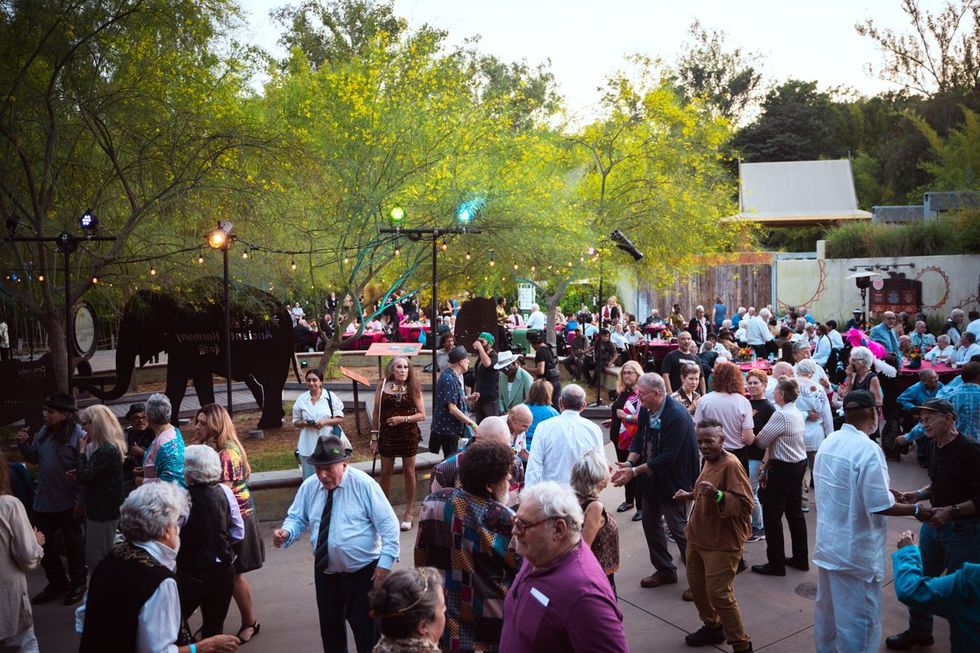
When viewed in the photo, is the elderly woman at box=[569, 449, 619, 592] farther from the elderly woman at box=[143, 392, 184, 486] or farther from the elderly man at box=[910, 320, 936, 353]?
the elderly man at box=[910, 320, 936, 353]

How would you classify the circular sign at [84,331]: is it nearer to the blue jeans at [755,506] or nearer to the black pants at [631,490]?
the black pants at [631,490]

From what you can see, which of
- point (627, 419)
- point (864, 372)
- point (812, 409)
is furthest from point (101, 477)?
point (864, 372)

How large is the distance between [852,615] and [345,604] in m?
2.91

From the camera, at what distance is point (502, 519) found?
368cm

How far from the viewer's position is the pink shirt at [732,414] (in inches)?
260

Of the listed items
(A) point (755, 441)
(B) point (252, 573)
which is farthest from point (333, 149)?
(A) point (755, 441)

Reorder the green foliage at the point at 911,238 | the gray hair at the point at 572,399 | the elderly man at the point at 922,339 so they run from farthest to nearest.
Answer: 1. the green foliage at the point at 911,238
2. the elderly man at the point at 922,339
3. the gray hair at the point at 572,399

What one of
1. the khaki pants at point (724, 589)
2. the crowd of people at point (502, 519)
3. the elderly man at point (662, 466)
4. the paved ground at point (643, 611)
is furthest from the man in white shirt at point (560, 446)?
the paved ground at point (643, 611)

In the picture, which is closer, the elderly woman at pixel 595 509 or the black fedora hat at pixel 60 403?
the elderly woman at pixel 595 509

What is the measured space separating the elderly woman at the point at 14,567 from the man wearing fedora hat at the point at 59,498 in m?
1.79

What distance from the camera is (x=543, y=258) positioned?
14.7 meters

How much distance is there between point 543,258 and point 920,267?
→ 1639cm

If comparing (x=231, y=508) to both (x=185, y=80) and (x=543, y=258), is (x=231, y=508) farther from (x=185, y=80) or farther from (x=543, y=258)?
(x=543, y=258)

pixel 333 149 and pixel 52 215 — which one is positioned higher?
pixel 333 149
